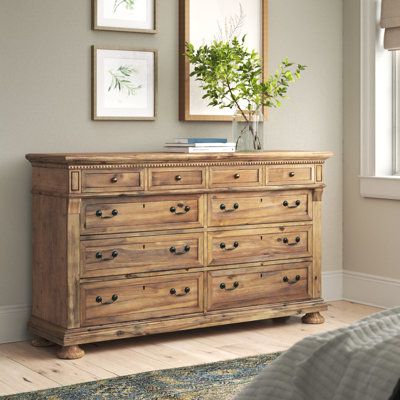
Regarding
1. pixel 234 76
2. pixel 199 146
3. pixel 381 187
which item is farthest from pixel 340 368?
pixel 381 187

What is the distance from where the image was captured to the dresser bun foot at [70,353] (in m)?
4.16

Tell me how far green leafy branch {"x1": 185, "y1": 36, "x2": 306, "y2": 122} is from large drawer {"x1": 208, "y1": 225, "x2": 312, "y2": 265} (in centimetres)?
65

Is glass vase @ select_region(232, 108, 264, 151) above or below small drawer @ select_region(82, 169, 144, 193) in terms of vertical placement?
above

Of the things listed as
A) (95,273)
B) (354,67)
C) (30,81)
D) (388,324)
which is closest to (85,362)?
(95,273)

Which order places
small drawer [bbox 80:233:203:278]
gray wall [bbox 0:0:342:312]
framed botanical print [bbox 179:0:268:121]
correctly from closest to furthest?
small drawer [bbox 80:233:203:278] → gray wall [bbox 0:0:342:312] → framed botanical print [bbox 179:0:268:121]

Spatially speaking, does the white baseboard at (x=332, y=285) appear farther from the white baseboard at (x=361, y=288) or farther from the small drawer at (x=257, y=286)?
the small drawer at (x=257, y=286)

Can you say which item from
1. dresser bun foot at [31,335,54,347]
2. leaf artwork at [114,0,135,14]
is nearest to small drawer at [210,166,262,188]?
leaf artwork at [114,0,135,14]

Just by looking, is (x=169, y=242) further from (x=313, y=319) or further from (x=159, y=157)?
(x=313, y=319)

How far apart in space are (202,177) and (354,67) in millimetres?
1536

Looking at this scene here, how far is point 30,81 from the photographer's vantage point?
4.50m

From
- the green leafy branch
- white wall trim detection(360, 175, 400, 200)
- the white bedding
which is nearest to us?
the white bedding

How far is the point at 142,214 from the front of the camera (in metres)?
4.34

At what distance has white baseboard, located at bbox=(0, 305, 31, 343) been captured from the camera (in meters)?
4.48

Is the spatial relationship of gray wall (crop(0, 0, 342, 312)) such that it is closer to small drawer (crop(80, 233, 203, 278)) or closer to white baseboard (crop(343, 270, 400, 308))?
small drawer (crop(80, 233, 203, 278))
